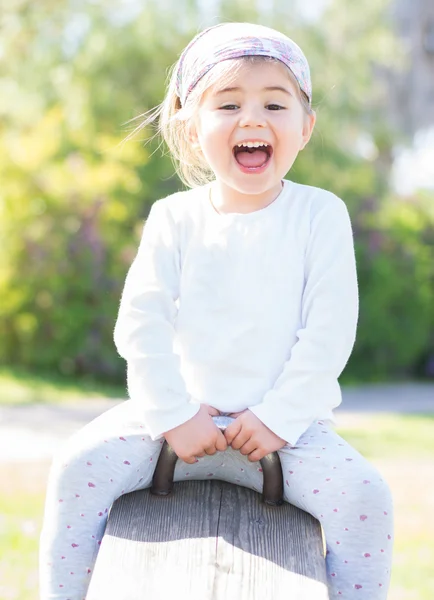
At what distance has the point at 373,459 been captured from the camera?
7.46 metres

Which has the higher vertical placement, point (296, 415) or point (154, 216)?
point (154, 216)

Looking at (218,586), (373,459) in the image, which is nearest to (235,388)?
(218,586)

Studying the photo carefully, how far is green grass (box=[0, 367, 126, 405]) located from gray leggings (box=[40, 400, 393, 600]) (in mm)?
7603

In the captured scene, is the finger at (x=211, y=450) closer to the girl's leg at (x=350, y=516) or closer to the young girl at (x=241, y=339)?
the young girl at (x=241, y=339)

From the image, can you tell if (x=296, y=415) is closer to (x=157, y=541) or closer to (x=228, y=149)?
(x=157, y=541)

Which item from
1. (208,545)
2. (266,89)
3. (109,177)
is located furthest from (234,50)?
(109,177)

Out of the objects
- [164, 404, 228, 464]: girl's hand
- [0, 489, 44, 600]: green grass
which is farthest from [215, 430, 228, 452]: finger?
[0, 489, 44, 600]: green grass

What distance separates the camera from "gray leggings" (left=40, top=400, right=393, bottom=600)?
2.14 meters

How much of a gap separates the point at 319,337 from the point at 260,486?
430 millimetres

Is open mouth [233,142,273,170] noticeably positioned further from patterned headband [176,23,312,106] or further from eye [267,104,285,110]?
patterned headband [176,23,312,106]

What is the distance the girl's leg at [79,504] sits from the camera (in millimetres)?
2197

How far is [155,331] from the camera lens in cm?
229

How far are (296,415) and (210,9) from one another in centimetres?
1137

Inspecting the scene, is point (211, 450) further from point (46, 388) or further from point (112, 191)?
point (112, 191)
